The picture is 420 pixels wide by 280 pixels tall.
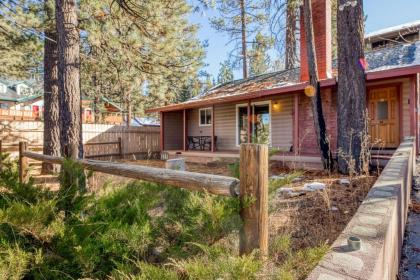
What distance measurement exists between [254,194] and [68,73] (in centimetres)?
530

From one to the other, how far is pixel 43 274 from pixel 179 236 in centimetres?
95

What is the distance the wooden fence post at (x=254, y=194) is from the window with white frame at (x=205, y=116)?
11131mm

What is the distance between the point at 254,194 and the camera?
1437mm

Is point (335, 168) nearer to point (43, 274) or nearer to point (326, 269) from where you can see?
point (326, 269)

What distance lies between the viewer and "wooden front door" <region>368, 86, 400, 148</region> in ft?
25.0

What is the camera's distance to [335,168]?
6.18 metres

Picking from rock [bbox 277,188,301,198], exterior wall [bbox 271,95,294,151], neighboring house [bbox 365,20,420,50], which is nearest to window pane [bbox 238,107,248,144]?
exterior wall [bbox 271,95,294,151]

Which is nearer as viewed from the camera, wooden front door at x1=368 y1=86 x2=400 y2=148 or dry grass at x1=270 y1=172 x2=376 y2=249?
dry grass at x1=270 y1=172 x2=376 y2=249

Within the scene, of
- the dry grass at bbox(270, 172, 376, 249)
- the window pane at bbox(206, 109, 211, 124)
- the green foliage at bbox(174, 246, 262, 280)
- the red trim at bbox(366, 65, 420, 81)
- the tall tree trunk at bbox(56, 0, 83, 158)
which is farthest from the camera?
the window pane at bbox(206, 109, 211, 124)

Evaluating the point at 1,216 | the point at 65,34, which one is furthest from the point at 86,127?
the point at 1,216

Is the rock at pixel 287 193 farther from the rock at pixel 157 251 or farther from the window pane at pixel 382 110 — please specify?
the window pane at pixel 382 110

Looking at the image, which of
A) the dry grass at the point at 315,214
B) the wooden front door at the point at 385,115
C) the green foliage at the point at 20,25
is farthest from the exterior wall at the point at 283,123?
the green foliage at the point at 20,25

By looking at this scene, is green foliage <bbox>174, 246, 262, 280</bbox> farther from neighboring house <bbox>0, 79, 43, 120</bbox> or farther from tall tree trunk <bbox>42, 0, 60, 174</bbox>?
neighboring house <bbox>0, 79, 43, 120</bbox>

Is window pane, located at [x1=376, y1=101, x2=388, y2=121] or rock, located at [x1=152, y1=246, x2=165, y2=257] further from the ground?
window pane, located at [x1=376, y1=101, x2=388, y2=121]
